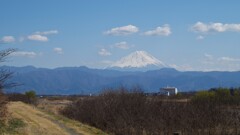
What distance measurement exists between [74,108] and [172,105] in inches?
724

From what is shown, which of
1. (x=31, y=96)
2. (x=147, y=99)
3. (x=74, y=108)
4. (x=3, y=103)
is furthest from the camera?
(x=31, y=96)

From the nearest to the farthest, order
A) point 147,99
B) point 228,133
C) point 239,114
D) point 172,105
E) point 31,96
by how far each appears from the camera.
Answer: point 228,133, point 239,114, point 172,105, point 147,99, point 31,96

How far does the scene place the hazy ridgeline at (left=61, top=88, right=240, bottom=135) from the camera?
3466 cm

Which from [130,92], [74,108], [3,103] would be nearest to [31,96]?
[74,108]

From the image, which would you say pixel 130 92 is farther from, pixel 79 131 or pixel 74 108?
pixel 79 131

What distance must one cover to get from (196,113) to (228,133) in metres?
4.40

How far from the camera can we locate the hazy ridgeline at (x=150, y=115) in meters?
34.7

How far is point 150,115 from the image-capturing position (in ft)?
133

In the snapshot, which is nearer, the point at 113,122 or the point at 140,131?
the point at 140,131

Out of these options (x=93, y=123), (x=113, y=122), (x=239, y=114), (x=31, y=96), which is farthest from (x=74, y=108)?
(x=31, y=96)

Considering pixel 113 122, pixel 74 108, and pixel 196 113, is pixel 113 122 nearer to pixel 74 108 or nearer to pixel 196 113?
pixel 196 113

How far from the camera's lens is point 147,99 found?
47562 millimetres

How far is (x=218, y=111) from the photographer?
37.9m

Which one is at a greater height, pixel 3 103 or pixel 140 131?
pixel 3 103
